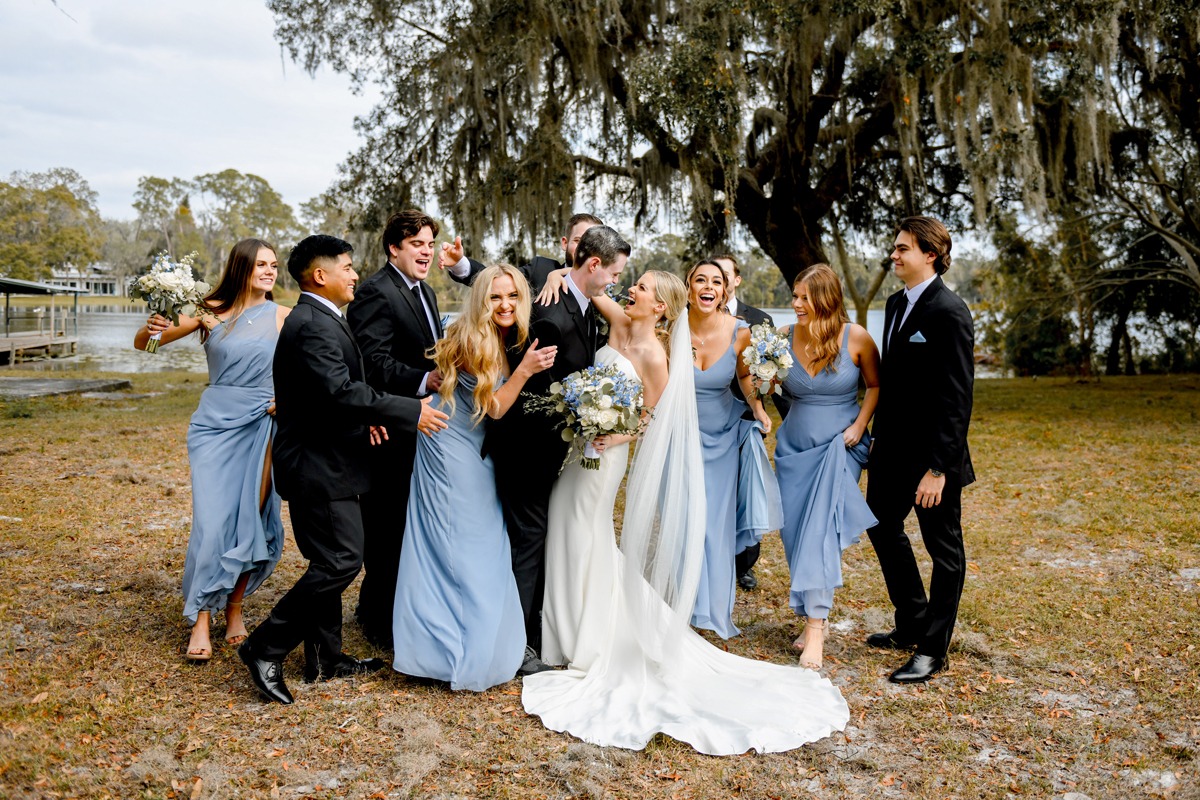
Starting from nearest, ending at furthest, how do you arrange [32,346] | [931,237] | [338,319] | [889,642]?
[338,319], [931,237], [889,642], [32,346]

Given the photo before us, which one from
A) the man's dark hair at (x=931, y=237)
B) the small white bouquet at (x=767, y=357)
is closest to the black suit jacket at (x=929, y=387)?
the man's dark hair at (x=931, y=237)

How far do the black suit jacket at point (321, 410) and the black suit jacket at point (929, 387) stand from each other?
88.1 inches

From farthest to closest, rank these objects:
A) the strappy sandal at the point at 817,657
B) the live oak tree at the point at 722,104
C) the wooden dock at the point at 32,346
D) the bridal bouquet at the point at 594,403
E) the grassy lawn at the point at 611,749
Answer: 1. the wooden dock at the point at 32,346
2. the live oak tree at the point at 722,104
3. the strappy sandal at the point at 817,657
4. the bridal bouquet at the point at 594,403
5. the grassy lawn at the point at 611,749

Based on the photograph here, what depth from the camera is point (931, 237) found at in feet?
13.7

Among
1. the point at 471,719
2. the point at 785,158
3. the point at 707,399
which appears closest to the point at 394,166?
the point at 785,158

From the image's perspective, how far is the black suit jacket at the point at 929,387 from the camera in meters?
4.06

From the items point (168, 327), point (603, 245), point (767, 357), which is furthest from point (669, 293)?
point (168, 327)

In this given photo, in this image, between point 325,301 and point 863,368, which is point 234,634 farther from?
point 863,368

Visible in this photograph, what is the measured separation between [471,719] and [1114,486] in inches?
278

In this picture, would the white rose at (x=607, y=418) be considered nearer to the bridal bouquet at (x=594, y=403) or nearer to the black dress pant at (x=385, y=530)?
the bridal bouquet at (x=594, y=403)

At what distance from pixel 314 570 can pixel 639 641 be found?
147 centimetres

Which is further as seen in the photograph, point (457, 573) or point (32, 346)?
point (32, 346)

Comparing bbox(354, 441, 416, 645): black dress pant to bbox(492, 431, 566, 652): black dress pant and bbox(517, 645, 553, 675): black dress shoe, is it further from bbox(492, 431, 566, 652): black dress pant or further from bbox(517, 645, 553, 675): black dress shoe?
bbox(517, 645, 553, 675): black dress shoe

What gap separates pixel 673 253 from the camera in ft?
68.1
